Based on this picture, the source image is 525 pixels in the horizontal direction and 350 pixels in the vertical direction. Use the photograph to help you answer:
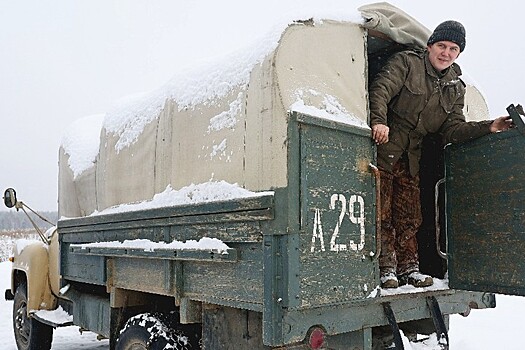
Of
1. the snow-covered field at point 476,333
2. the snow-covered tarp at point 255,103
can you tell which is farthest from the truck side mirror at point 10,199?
the snow-covered tarp at point 255,103

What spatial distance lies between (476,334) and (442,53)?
14.2 ft

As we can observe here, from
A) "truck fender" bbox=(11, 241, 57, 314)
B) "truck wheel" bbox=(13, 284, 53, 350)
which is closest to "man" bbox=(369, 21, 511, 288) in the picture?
"truck fender" bbox=(11, 241, 57, 314)

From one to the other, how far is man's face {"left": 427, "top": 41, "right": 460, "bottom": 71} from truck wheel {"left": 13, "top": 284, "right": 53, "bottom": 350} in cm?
495

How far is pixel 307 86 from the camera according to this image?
3.09m

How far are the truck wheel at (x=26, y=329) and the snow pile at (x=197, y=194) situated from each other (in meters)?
2.79

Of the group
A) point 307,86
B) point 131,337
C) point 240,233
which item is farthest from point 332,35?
point 131,337

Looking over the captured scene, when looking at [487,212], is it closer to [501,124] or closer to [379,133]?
[501,124]

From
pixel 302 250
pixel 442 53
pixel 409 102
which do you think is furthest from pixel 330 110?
pixel 442 53

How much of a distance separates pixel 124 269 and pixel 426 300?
2.17 metres

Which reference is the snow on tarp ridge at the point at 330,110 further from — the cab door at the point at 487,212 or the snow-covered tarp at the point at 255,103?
the cab door at the point at 487,212

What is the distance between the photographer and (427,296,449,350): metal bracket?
3650 millimetres

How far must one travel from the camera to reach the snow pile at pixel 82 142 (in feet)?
17.2

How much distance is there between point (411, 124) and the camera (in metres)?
3.93

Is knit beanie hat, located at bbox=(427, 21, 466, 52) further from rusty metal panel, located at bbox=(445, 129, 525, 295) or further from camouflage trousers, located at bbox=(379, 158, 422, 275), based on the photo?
camouflage trousers, located at bbox=(379, 158, 422, 275)
